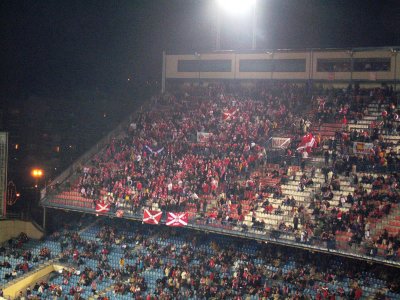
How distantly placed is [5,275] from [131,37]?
16640 millimetres

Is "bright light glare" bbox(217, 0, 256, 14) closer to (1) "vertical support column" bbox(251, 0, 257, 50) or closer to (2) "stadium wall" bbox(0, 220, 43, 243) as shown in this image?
(1) "vertical support column" bbox(251, 0, 257, 50)

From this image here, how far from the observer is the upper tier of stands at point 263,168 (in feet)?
71.7


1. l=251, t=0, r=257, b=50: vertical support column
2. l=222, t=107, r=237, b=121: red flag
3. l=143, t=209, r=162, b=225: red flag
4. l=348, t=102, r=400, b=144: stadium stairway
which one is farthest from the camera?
l=251, t=0, r=257, b=50: vertical support column

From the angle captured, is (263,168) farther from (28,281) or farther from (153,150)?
(28,281)

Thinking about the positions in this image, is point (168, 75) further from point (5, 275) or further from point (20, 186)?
point (5, 275)

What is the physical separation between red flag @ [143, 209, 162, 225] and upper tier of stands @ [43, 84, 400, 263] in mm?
457

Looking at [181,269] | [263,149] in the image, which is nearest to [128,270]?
[181,269]

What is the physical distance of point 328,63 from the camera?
1203 inches

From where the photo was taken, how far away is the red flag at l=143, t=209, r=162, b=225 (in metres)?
25.7

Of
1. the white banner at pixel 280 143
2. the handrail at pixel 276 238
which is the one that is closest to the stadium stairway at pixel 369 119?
the white banner at pixel 280 143

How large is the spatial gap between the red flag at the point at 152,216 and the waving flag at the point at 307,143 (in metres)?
7.04

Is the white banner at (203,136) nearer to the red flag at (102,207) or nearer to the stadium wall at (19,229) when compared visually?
the red flag at (102,207)

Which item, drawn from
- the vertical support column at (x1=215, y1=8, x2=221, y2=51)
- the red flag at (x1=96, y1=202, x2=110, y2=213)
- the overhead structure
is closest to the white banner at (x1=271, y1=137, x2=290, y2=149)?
the overhead structure

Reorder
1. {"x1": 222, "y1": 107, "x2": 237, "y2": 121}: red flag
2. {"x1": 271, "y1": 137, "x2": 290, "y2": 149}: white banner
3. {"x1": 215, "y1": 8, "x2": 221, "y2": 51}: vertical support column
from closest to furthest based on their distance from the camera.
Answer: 1. {"x1": 271, "y1": 137, "x2": 290, "y2": 149}: white banner
2. {"x1": 222, "y1": 107, "x2": 237, "y2": 121}: red flag
3. {"x1": 215, "y1": 8, "x2": 221, "y2": 51}: vertical support column
